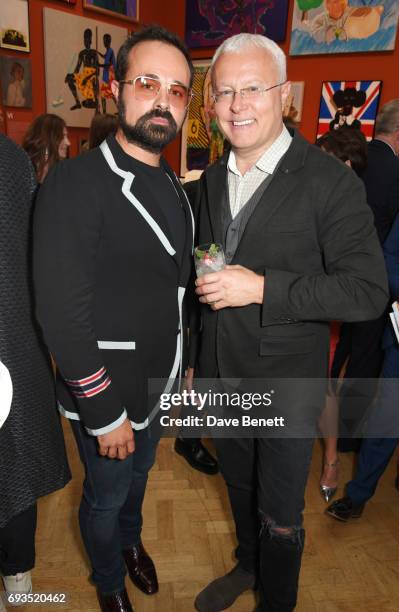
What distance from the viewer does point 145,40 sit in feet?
4.57

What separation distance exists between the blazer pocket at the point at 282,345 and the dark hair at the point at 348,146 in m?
1.40

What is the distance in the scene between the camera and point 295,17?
4852 mm

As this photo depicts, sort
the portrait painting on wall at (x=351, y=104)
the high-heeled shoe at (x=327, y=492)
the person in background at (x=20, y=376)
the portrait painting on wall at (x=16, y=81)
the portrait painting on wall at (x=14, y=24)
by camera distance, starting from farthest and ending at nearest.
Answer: the portrait painting on wall at (x=351, y=104) < the portrait painting on wall at (x=16, y=81) < the portrait painting on wall at (x=14, y=24) < the high-heeled shoe at (x=327, y=492) < the person in background at (x=20, y=376)

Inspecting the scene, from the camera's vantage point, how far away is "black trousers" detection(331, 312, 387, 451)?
2625 mm

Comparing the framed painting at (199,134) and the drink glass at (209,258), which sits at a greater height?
the framed painting at (199,134)

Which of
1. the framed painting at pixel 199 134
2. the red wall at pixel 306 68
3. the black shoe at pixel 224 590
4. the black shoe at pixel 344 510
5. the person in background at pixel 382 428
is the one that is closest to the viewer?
the black shoe at pixel 224 590

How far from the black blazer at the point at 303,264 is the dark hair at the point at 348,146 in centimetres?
116

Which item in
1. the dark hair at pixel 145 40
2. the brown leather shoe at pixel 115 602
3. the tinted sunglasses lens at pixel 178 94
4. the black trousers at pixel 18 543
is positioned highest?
the dark hair at pixel 145 40

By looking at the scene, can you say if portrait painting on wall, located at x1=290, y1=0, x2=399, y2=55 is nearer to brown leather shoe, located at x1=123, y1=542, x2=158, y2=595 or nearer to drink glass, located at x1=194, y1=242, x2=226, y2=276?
drink glass, located at x1=194, y1=242, x2=226, y2=276

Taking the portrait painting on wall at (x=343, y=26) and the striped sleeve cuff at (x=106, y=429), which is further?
the portrait painting on wall at (x=343, y=26)

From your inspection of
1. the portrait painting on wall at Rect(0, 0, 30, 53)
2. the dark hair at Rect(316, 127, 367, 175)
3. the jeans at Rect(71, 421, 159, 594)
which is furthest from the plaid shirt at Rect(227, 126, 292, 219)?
the portrait painting on wall at Rect(0, 0, 30, 53)

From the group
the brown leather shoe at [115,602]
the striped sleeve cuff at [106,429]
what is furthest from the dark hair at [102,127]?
the brown leather shoe at [115,602]

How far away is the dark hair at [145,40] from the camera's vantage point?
4.56ft

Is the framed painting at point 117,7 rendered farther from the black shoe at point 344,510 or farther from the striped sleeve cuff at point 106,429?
the black shoe at point 344,510
